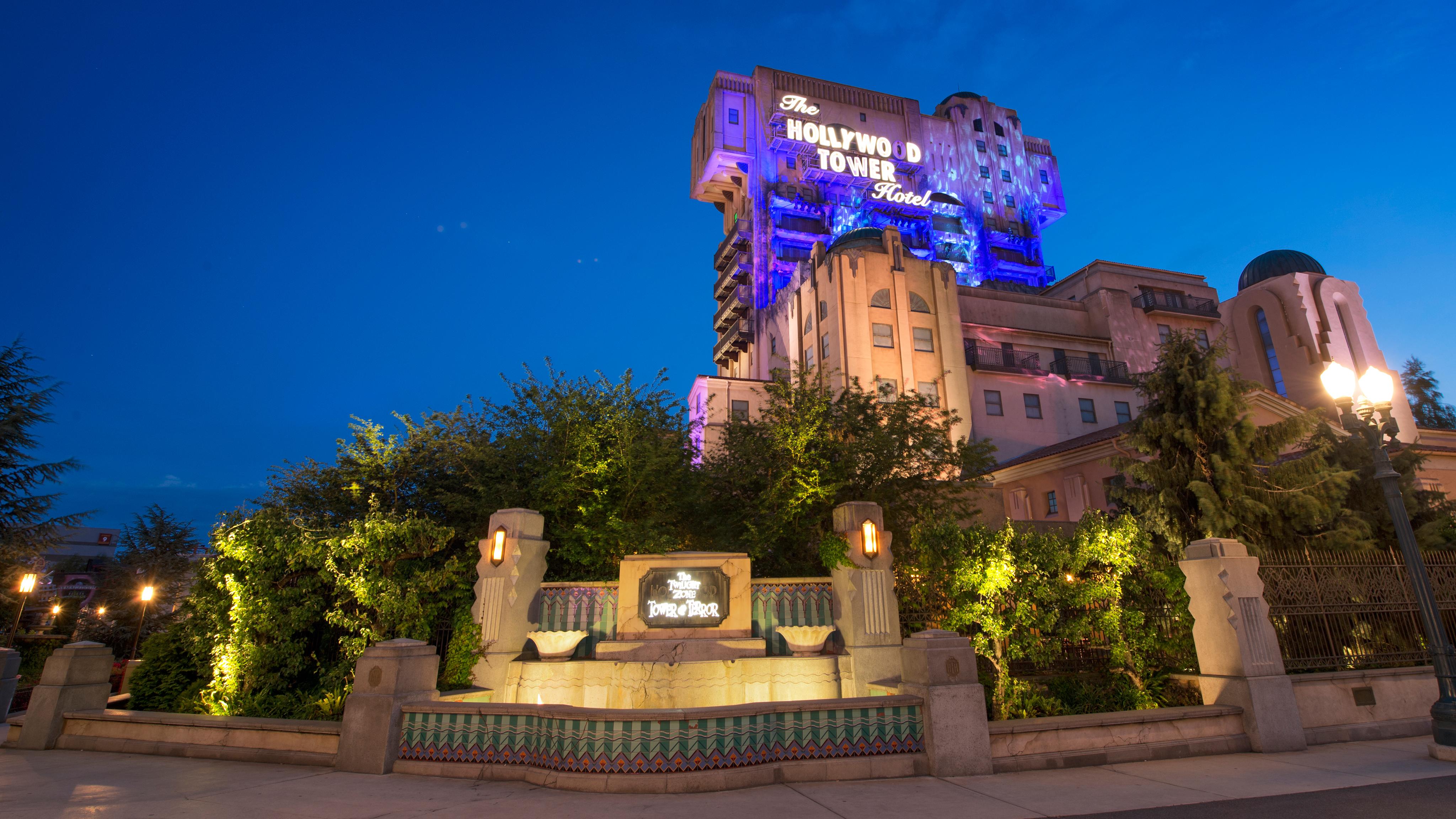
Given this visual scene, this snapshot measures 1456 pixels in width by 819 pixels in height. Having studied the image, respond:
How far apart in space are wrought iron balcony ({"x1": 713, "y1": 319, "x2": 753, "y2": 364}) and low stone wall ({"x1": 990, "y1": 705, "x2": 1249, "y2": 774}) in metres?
45.7

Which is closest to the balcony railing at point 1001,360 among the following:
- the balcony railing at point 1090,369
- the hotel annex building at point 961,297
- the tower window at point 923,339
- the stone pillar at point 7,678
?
the hotel annex building at point 961,297

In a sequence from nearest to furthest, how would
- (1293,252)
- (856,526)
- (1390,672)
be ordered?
(1390,672) < (856,526) < (1293,252)

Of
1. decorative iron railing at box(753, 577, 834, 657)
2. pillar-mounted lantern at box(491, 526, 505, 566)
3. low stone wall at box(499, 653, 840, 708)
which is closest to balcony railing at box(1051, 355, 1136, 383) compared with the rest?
decorative iron railing at box(753, 577, 834, 657)

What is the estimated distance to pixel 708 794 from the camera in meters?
7.60

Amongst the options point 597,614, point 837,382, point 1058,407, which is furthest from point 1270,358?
point 597,614

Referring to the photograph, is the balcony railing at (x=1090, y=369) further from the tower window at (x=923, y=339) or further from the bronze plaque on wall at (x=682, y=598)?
the bronze plaque on wall at (x=682, y=598)

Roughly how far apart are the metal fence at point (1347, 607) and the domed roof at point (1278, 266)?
39.5 m

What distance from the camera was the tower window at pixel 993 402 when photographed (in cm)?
3891

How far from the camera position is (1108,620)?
11898 mm

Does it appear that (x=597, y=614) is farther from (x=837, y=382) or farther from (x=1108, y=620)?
(x=837, y=382)

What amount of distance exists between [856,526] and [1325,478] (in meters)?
10.6

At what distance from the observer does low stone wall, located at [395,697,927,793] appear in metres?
7.84

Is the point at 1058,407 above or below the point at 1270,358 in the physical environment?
below

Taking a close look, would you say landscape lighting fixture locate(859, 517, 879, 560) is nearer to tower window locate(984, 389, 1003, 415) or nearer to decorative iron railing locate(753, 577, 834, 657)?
decorative iron railing locate(753, 577, 834, 657)
